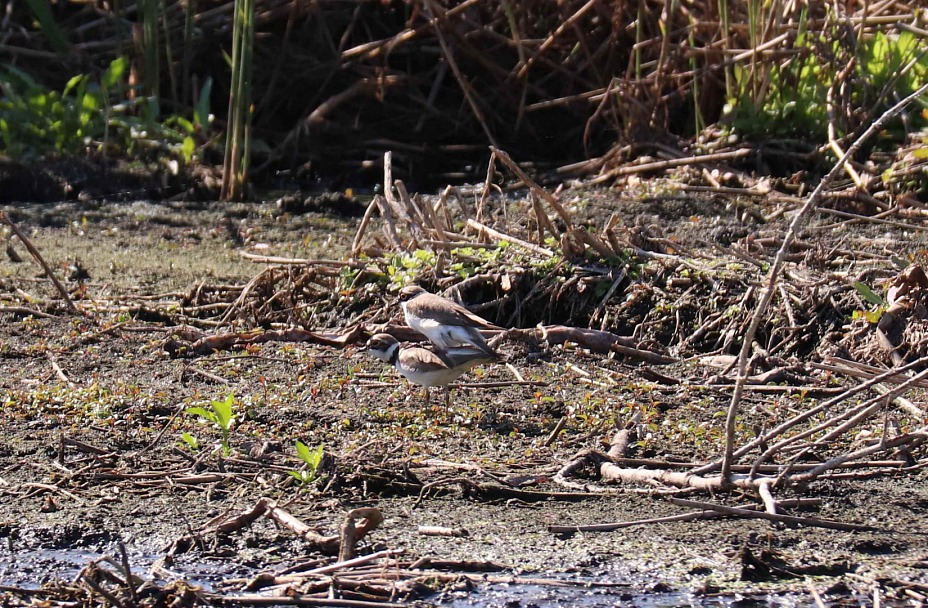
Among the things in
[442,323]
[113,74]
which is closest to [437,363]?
[442,323]

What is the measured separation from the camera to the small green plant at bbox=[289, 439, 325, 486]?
4328 millimetres

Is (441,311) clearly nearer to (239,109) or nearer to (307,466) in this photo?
(307,466)

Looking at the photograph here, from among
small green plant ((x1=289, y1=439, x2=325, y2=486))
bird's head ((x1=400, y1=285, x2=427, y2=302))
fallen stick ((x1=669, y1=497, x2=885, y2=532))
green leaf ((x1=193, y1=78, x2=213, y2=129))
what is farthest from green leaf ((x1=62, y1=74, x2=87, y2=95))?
fallen stick ((x1=669, y1=497, x2=885, y2=532))

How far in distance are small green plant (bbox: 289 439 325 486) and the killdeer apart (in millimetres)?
1165

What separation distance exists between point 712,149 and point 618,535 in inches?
238

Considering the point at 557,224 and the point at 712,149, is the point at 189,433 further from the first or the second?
the point at 712,149

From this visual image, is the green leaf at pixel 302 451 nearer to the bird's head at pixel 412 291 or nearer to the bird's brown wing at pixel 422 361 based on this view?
the bird's brown wing at pixel 422 361

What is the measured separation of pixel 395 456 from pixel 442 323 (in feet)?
3.62

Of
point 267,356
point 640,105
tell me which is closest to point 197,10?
point 640,105

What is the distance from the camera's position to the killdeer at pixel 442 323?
18.1ft

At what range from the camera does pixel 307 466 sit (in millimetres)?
4496

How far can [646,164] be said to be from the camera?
9.53m

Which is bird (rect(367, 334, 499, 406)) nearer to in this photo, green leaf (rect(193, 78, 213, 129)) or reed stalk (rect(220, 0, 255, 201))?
reed stalk (rect(220, 0, 255, 201))

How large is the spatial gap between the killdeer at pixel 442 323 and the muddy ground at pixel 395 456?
272 mm
